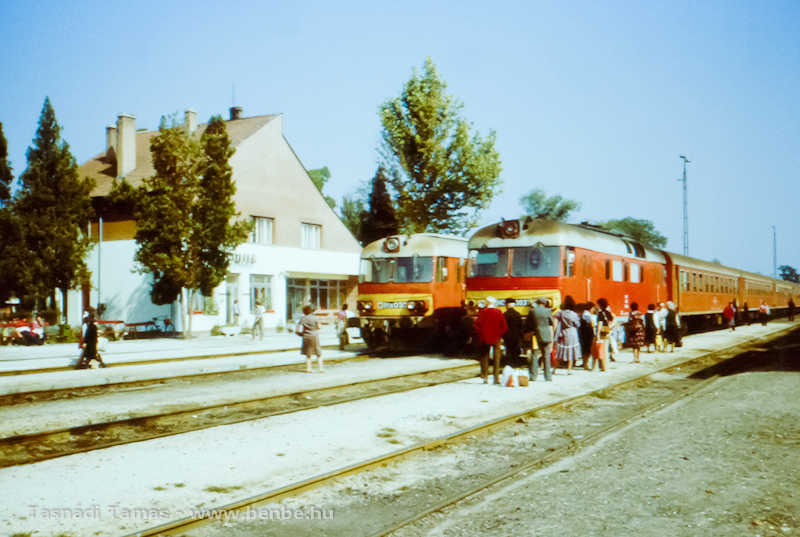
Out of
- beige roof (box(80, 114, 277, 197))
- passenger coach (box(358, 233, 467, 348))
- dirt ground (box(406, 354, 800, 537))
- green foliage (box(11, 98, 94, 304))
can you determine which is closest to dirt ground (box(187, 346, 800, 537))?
dirt ground (box(406, 354, 800, 537))

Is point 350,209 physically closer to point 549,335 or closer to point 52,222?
point 52,222

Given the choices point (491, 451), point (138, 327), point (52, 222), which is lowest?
point (491, 451)

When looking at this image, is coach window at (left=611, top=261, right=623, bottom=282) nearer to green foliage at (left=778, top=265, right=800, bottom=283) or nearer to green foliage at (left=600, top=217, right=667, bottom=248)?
green foliage at (left=600, top=217, right=667, bottom=248)

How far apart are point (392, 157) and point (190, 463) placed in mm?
28161

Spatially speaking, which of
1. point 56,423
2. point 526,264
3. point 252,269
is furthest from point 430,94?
point 56,423

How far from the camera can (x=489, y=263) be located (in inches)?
722

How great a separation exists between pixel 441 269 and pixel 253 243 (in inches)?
673

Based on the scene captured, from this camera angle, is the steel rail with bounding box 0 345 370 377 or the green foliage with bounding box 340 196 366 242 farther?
the green foliage with bounding box 340 196 366 242

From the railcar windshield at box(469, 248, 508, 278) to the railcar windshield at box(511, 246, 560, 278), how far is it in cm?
29

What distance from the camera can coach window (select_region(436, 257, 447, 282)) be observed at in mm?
20447

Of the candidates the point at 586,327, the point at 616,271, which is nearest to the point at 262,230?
the point at 616,271

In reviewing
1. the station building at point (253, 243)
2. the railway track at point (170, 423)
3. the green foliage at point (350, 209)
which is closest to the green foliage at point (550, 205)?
the green foliage at point (350, 209)

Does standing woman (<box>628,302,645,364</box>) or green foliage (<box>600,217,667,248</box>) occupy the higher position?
green foliage (<box>600,217,667,248</box>)

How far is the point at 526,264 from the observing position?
17688mm
